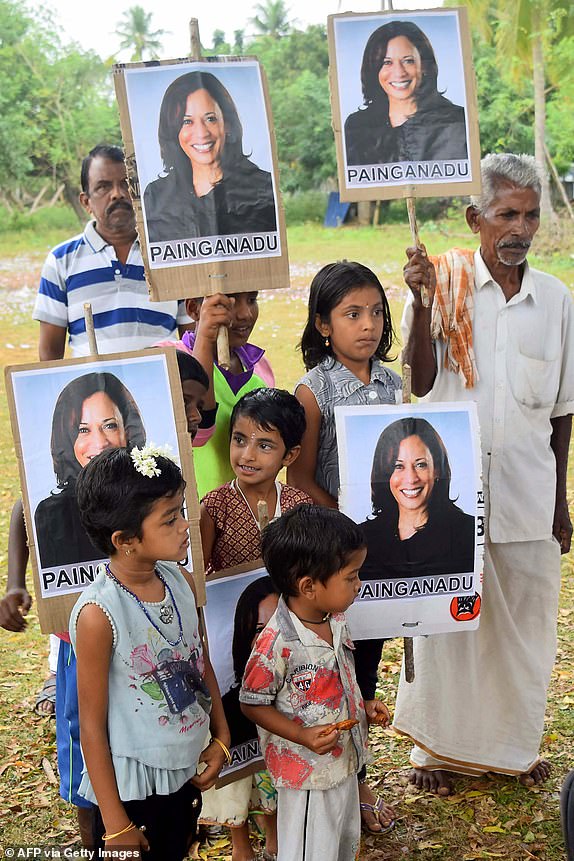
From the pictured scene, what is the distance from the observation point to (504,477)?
3.42 m

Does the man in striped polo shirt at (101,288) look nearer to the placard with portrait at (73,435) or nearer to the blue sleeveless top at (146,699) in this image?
the placard with portrait at (73,435)

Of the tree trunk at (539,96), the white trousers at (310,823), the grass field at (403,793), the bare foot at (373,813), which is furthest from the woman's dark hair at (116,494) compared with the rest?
the tree trunk at (539,96)

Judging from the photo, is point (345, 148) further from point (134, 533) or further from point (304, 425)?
point (134, 533)

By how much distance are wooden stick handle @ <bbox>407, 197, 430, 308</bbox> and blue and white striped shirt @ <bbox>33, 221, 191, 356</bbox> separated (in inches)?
47.7

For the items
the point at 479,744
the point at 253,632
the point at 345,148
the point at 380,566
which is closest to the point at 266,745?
the point at 253,632

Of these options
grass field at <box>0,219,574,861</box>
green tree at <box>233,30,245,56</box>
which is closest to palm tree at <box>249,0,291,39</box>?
green tree at <box>233,30,245,56</box>

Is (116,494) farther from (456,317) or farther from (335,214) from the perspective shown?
(335,214)

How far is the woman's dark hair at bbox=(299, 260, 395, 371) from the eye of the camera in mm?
3027

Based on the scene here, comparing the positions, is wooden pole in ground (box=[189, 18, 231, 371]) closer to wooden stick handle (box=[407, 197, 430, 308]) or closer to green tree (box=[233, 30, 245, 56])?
wooden stick handle (box=[407, 197, 430, 308])

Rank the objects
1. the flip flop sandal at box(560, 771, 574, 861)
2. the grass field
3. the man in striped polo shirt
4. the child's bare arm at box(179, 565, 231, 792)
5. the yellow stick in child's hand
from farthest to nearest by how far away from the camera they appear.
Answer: the man in striped polo shirt < the grass field < the yellow stick in child's hand < the child's bare arm at box(179, 565, 231, 792) < the flip flop sandal at box(560, 771, 574, 861)

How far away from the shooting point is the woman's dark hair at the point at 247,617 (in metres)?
2.83

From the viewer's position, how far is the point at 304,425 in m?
2.97

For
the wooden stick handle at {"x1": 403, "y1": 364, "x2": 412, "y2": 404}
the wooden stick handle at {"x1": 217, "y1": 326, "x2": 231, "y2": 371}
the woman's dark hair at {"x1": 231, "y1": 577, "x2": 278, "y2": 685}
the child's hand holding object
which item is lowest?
the child's hand holding object

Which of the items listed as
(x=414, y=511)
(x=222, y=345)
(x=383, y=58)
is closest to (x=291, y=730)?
(x=414, y=511)
